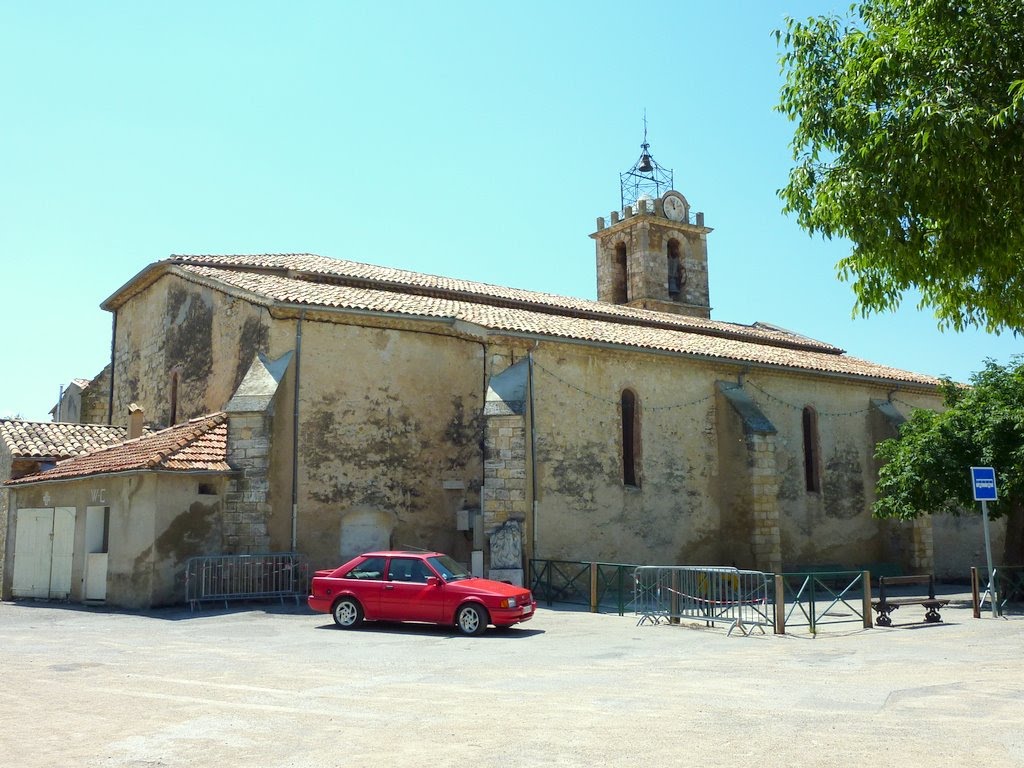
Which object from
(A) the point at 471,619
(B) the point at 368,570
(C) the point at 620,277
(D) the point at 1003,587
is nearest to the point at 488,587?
(A) the point at 471,619

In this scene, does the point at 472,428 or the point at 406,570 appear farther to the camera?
the point at 472,428

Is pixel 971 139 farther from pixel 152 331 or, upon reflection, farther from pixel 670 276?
pixel 670 276

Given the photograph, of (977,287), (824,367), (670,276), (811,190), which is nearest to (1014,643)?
(977,287)

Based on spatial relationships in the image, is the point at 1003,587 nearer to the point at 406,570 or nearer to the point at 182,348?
the point at 406,570

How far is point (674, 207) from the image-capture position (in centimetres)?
3712

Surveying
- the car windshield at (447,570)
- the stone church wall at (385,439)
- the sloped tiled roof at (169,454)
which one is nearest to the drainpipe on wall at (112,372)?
the sloped tiled roof at (169,454)

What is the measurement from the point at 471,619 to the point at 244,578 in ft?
18.4

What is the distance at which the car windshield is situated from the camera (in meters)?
13.9

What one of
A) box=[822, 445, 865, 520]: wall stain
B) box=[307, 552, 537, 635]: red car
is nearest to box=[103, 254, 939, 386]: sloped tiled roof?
box=[822, 445, 865, 520]: wall stain

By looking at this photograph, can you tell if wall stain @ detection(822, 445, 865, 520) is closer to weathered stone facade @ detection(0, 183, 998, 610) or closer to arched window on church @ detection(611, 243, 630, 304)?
weathered stone facade @ detection(0, 183, 998, 610)

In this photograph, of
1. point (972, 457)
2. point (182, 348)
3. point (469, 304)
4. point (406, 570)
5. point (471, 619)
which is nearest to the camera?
point (471, 619)

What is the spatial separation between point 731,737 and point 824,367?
20011mm

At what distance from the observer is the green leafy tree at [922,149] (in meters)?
9.17

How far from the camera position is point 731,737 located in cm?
664
